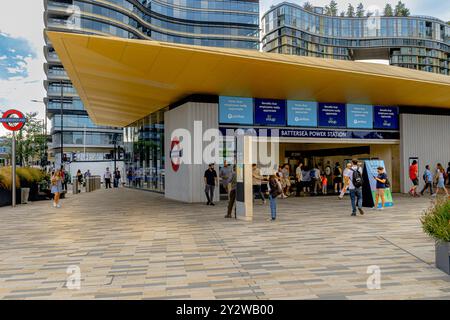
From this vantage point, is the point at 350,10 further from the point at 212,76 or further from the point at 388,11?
the point at 212,76

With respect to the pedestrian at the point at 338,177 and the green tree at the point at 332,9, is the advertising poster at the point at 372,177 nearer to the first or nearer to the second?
the pedestrian at the point at 338,177

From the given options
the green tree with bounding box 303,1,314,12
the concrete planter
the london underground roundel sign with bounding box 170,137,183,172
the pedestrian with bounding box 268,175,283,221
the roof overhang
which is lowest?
the concrete planter

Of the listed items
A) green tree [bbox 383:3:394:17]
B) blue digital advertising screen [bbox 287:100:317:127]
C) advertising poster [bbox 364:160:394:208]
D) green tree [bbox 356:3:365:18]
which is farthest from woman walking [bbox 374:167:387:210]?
green tree [bbox 383:3:394:17]

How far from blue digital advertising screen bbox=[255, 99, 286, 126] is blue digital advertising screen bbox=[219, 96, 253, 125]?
359 millimetres

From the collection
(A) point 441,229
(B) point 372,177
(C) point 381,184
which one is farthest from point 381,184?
(A) point 441,229

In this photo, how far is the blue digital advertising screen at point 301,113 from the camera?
18.6 metres

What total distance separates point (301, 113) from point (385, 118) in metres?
5.04

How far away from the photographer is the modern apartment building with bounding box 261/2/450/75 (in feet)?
325

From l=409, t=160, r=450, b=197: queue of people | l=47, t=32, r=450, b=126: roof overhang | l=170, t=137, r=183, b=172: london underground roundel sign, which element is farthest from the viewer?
l=409, t=160, r=450, b=197: queue of people

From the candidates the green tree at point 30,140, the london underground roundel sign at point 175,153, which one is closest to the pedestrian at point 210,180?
the london underground roundel sign at point 175,153

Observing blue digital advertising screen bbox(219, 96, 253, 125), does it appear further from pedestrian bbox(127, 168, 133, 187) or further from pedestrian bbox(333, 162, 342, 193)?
pedestrian bbox(127, 168, 133, 187)

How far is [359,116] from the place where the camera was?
1997cm
